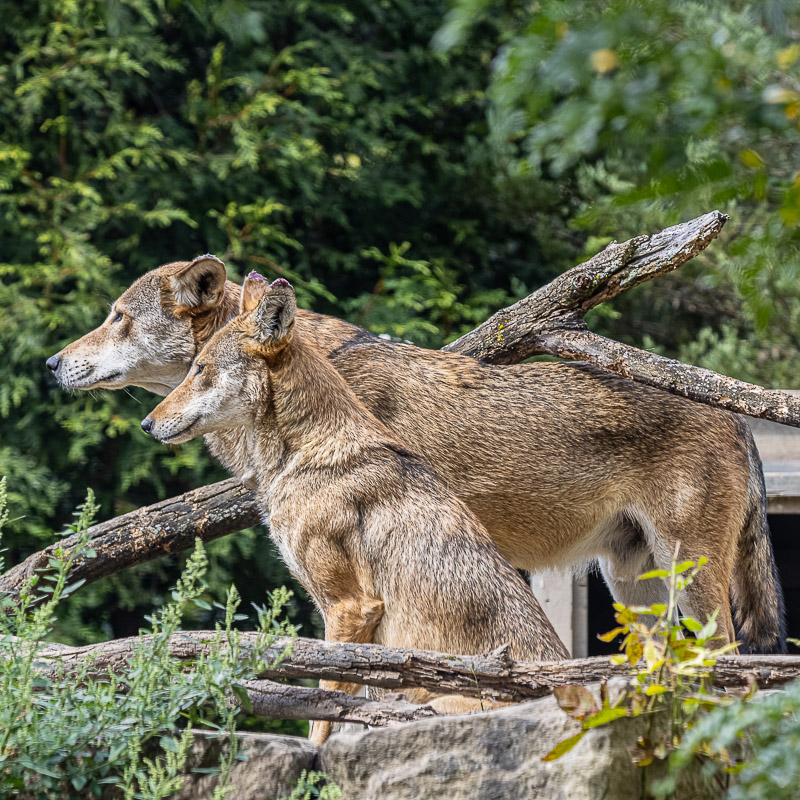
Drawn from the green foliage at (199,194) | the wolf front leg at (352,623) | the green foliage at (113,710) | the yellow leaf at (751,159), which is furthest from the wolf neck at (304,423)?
the green foliage at (199,194)

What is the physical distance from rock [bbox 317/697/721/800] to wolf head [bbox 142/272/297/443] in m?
1.64

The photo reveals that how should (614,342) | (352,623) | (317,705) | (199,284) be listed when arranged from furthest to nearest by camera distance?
(614,342) < (199,284) < (352,623) < (317,705)

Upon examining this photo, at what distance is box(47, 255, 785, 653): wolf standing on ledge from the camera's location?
5516mm

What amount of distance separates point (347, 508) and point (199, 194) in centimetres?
757

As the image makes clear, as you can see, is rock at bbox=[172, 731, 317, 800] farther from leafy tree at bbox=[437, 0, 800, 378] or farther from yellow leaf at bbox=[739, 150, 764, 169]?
yellow leaf at bbox=[739, 150, 764, 169]

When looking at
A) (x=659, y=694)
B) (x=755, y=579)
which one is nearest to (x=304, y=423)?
(x=659, y=694)

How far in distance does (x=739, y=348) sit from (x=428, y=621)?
9.14m

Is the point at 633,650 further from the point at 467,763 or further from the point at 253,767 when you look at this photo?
the point at 253,767

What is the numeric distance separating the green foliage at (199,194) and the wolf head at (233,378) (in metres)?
5.21

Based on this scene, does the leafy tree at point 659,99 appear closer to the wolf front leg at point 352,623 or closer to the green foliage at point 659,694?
the green foliage at point 659,694

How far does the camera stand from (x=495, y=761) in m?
3.27

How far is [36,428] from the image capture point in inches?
415

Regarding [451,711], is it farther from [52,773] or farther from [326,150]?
[326,150]

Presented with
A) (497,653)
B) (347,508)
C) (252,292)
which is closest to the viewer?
(497,653)
